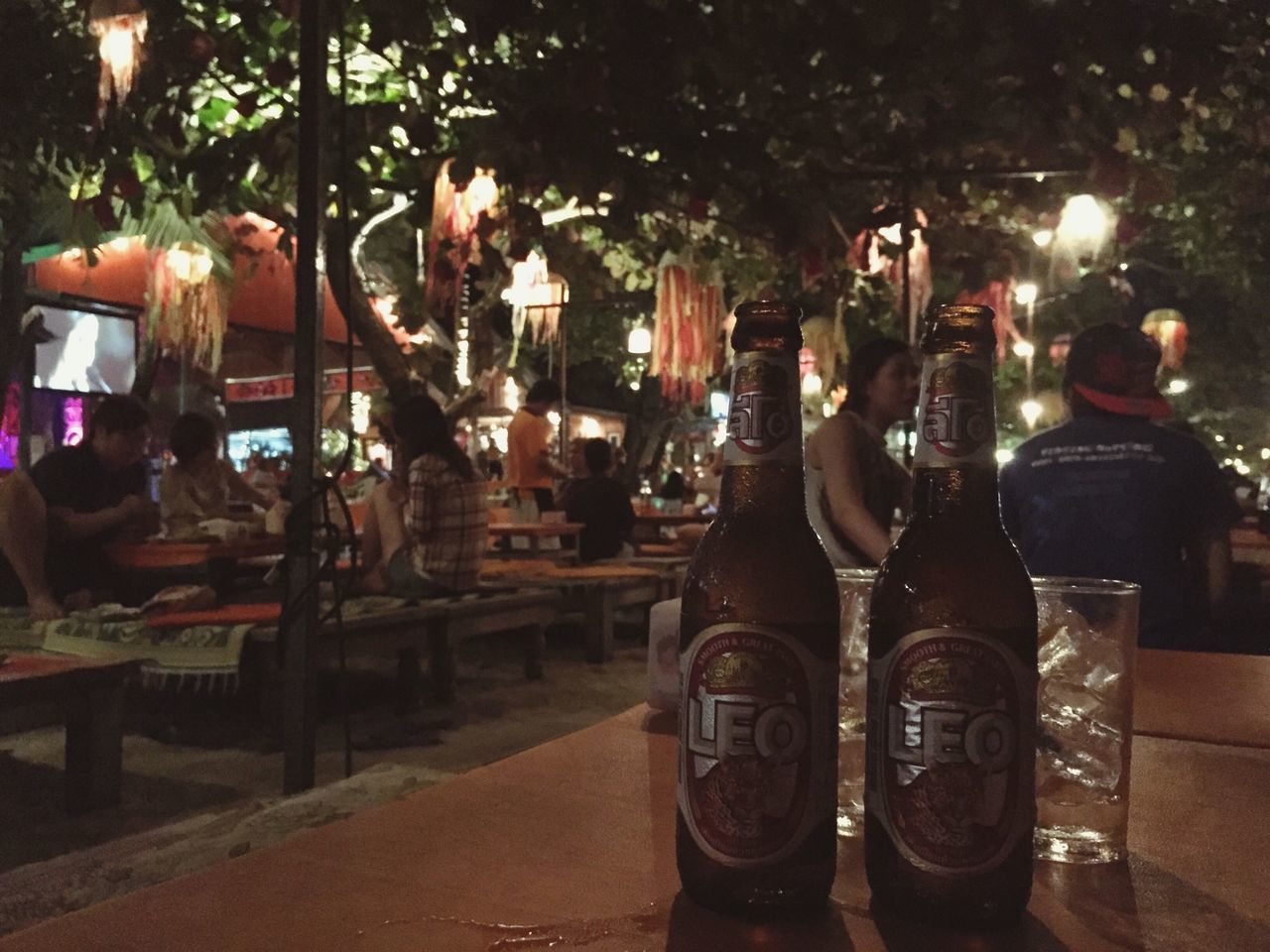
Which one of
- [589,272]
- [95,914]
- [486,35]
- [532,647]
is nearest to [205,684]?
[532,647]

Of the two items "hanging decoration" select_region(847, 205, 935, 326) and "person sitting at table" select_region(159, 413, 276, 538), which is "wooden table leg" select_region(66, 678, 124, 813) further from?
"hanging decoration" select_region(847, 205, 935, 326)

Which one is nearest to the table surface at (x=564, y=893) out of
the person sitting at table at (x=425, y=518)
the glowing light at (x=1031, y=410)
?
the person sitting at table at (x=425, y=518)

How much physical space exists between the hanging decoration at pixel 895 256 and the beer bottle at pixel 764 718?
13.0 feet

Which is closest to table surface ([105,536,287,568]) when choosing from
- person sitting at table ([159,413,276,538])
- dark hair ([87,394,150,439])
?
person sitting at table ([159,413,276,538])

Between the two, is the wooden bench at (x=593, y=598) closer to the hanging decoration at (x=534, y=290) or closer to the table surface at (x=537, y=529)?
the table surface at (x=537, y=529)

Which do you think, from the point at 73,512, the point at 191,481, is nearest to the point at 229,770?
the point at 73,512

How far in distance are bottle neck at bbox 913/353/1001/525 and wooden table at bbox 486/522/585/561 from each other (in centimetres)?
699

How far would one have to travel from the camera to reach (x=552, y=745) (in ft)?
4.09

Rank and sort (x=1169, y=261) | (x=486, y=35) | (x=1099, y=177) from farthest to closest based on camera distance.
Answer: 1. (x=1169, y=261)
2. (x=1099, y=177)
3. (x=486, y=35)

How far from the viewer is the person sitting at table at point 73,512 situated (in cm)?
481

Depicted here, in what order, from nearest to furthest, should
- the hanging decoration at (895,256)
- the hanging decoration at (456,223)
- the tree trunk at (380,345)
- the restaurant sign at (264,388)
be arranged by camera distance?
the hanging decoration at (895,256) → the hanging decoration at (456,223) → the tree trunk at (380,345) → the restaurant sign at (264,388)

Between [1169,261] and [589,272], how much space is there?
16.4 metres

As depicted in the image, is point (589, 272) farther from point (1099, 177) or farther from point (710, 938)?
point (710, 938)

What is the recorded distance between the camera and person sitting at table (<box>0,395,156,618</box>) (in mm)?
4809
